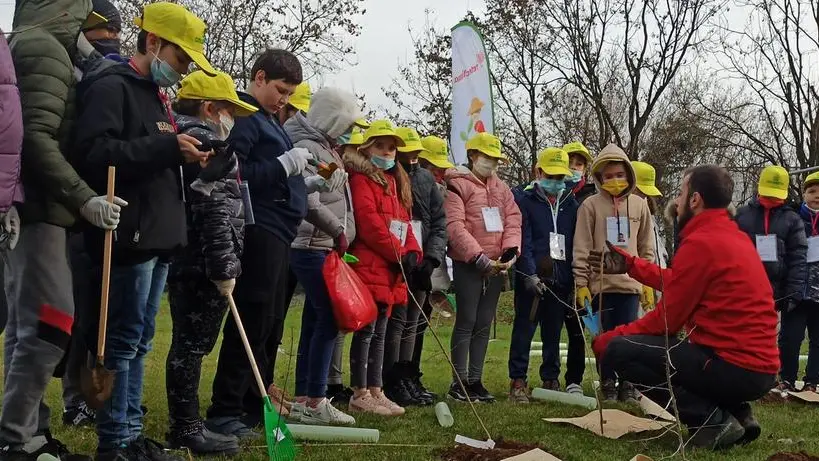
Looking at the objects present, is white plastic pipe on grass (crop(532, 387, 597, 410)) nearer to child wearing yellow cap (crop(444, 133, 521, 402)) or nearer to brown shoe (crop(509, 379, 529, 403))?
brown shoe (crop(509, 379, 529, 403))

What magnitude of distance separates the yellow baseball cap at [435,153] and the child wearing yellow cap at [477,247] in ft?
1.67

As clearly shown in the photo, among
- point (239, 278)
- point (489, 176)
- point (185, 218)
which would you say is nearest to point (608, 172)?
point (489, 176)

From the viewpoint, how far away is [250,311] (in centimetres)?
438

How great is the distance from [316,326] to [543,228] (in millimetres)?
2380

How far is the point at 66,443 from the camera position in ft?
13.7

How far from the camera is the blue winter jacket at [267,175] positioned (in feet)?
14.0

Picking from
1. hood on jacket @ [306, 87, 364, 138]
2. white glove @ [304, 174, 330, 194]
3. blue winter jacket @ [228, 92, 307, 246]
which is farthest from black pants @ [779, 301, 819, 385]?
blue winter jacket @ [228, 92, 307, 246]

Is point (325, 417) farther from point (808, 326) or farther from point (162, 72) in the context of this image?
point (808, 326)

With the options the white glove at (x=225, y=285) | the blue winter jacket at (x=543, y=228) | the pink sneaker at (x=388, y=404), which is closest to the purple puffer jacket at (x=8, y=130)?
the white glove at (x=225, y=285)

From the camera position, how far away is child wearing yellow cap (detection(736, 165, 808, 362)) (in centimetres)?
768

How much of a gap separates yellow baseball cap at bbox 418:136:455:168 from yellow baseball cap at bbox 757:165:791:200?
2.88 metres

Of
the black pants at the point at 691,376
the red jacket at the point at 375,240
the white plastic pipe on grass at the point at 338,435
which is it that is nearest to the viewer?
the white plastic pipe on grass at the point at 338,435

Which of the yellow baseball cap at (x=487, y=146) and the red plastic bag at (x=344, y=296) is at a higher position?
the yellow baseball cap at (x=487, y=146)

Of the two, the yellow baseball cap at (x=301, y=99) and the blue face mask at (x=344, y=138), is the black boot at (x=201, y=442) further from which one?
the yellow baseball cap at (x=301, y=99)
